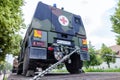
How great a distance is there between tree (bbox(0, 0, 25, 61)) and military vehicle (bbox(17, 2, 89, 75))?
211 cm

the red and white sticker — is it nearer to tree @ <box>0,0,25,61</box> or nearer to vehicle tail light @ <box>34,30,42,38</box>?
vehicle tail light @ <box>34,30,42,38</box>

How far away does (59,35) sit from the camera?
5.53 m

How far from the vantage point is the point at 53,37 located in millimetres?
5332

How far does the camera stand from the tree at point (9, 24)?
7.42m

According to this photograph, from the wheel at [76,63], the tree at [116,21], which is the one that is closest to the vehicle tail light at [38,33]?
the wheel at [76,63]

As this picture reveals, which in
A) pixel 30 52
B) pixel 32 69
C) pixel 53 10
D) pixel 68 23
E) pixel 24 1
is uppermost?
pixel 24 1

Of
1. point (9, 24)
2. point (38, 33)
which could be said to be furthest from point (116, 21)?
point (38, 33)

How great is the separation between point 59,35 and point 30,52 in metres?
1.11

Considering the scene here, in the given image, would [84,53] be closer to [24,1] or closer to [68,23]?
[68,23]

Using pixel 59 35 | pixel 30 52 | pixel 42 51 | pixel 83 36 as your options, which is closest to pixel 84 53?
pixel 83 36

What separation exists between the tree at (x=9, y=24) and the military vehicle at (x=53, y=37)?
2114 millimetres

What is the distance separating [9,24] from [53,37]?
121 inches

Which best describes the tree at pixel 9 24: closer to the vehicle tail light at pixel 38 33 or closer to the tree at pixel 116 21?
the vehicle tail light at pixel 38 33

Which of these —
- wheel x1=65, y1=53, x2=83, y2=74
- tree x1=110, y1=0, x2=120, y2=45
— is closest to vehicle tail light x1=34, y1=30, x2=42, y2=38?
wheel x1=65, y1=53, x2=83, y2=74
